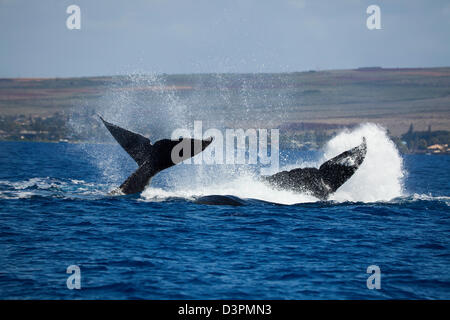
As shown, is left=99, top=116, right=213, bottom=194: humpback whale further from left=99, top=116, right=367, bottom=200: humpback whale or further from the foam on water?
the foam on water

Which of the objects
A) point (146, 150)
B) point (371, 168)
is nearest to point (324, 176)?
point (146, 150)

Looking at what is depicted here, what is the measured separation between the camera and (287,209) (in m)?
17.4

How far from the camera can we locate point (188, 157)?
50.6 ft

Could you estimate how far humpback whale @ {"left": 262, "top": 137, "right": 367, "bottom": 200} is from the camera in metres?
16.9

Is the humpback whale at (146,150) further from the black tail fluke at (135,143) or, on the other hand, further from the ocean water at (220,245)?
the ocean water at (220,245)

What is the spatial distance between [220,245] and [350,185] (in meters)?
11.2

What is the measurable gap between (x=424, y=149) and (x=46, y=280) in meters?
159

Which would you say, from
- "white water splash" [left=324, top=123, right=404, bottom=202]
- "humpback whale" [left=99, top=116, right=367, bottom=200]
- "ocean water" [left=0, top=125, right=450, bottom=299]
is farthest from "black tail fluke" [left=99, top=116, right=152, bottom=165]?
"white water splash" [left=324, top=123, right=404, bottom=202]

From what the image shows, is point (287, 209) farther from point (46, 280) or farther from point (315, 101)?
point (315, 101)

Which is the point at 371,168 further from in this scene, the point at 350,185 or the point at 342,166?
the point at 342,166

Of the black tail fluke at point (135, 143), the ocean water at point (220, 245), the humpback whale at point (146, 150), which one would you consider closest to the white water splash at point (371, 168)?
the ocean water at point (220, 245)

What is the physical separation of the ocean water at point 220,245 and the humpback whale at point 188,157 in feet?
1.66

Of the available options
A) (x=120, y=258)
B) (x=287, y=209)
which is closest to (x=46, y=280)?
(x=120, y=258)
